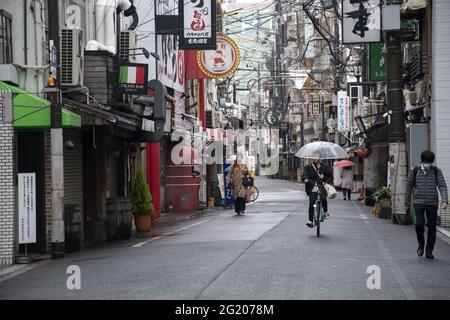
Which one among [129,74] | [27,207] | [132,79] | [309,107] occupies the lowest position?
[27,207]

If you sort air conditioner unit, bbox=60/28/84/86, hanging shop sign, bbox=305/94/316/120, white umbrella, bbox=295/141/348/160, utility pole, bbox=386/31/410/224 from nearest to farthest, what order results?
air conditioner unit, bbox=60/28/84/86 < white umbrella, bbox=295/141/348/160 < utility pole, bbox=386/31/410/224 < hanging shop sign, bbox=305/94/316/120

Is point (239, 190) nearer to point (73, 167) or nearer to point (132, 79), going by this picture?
point (132, 79)

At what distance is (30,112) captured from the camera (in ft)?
55.3

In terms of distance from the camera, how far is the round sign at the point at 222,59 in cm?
3750

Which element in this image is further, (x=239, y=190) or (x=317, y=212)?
(x=239, y=190)

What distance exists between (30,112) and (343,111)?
4214 cm

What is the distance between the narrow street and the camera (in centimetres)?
1038

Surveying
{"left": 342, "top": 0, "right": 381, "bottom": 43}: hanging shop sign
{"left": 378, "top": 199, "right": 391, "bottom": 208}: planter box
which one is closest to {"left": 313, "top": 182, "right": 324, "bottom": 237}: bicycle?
{"left": 342, "top": 0, "right": 381, "bottom": 43}: hanging shop sign

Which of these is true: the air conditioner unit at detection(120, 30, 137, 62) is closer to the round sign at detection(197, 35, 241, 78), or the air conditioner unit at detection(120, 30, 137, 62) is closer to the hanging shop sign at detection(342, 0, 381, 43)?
the hanging shop sign at detection(342, 0, 381, 43)

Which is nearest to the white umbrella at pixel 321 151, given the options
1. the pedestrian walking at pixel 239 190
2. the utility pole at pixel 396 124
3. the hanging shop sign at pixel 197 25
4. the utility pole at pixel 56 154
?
the utility pole at pixel 396 124

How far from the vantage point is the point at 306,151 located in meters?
22.3

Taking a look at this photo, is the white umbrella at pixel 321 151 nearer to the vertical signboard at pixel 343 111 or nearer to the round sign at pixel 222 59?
the round sign at pixel 222 59

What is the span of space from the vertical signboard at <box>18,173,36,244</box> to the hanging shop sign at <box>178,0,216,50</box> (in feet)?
41.0

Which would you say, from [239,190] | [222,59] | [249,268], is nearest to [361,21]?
[239,190]
